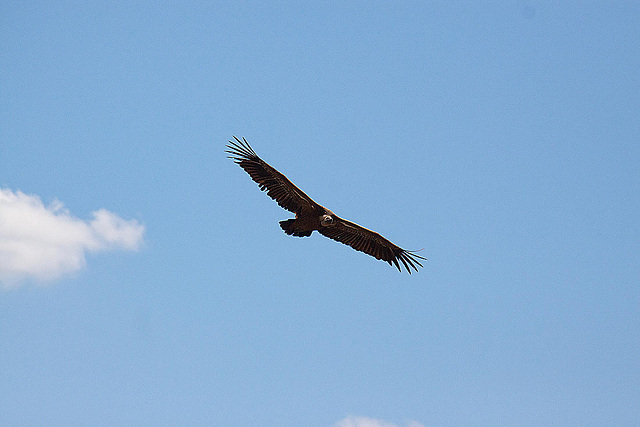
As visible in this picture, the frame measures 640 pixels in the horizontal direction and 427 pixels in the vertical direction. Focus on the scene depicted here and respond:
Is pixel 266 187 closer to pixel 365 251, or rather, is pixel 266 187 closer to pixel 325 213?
pixel 325 213

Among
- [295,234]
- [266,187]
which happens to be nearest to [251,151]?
[266,187]

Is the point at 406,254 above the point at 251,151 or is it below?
below

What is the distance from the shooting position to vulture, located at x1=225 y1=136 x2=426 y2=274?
27.9 meters

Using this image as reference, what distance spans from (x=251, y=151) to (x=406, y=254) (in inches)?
285

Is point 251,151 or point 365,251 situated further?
point 365,251

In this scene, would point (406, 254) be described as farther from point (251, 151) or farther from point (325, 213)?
point (251, 151)

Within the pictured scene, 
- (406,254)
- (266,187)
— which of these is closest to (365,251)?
(406,254)

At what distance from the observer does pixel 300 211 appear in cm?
2836

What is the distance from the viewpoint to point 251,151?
27766 mm

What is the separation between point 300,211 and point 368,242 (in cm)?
325

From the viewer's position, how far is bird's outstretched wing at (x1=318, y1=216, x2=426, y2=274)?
2931 cm

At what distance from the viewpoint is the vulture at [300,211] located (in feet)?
91.5

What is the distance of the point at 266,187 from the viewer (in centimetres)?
2830

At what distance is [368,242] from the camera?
2988 cm
